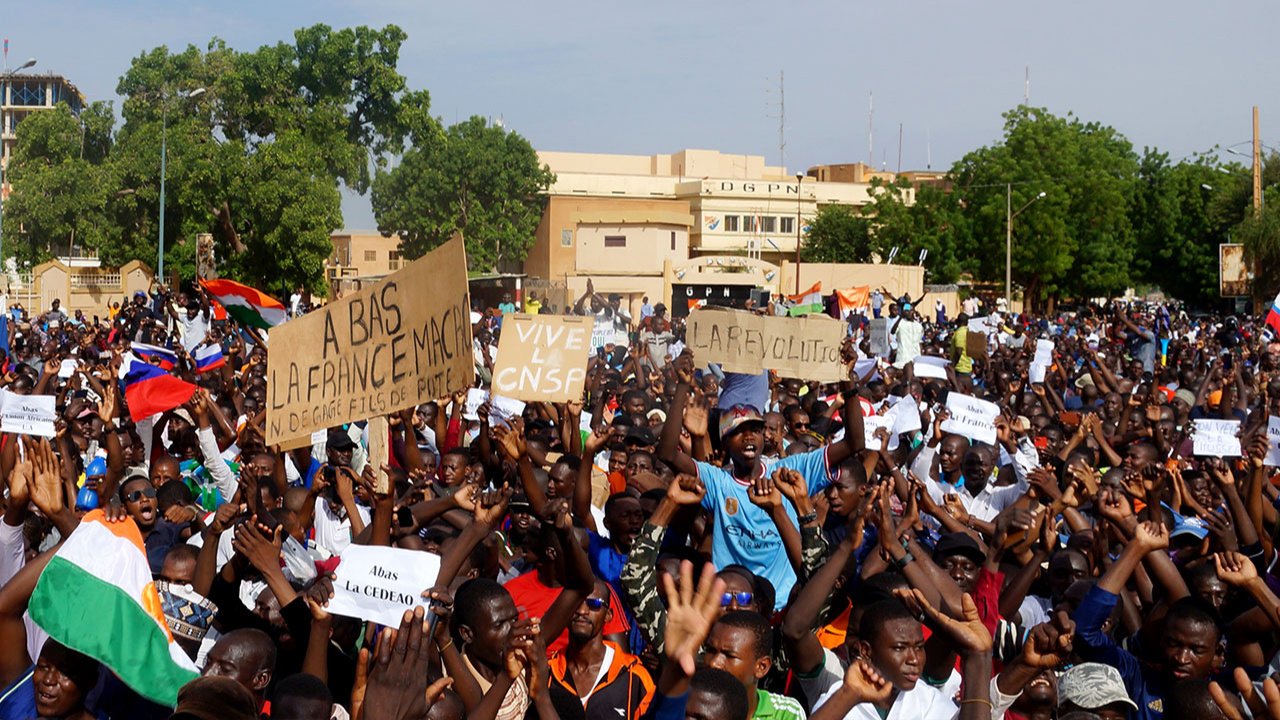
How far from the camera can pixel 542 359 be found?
749 centimetres

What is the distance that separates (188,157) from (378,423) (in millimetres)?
31889

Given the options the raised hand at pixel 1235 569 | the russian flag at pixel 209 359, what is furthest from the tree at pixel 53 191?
the raised hand at pixel 1235 569

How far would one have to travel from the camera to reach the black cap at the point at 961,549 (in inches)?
200

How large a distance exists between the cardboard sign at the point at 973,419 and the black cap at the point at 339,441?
382 centimetres

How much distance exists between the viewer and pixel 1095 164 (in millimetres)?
51000

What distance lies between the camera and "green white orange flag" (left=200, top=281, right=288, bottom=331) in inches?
418

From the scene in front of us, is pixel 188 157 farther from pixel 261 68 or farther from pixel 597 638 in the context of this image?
pixel 597 638

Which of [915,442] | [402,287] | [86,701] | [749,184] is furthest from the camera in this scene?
[749,184]

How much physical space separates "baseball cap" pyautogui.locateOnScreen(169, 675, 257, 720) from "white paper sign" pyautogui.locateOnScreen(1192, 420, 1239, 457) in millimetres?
5946

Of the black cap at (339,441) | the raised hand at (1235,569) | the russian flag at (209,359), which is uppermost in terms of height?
the russian flag at (209,359)

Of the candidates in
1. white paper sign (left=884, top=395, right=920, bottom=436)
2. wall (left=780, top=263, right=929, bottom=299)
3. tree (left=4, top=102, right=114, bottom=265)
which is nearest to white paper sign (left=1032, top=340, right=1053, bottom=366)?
white paper sign (left=884, top=395, right=920, bottom=436)

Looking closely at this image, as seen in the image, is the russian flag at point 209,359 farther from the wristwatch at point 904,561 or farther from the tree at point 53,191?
the tree at point 53,191

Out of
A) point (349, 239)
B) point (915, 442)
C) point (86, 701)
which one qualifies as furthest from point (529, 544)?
point (349, 239)

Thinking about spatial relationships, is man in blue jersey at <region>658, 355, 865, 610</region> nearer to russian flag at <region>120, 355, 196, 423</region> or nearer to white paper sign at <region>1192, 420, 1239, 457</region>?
white paper sign at <region>1192, 420, 1239, 457</region>
